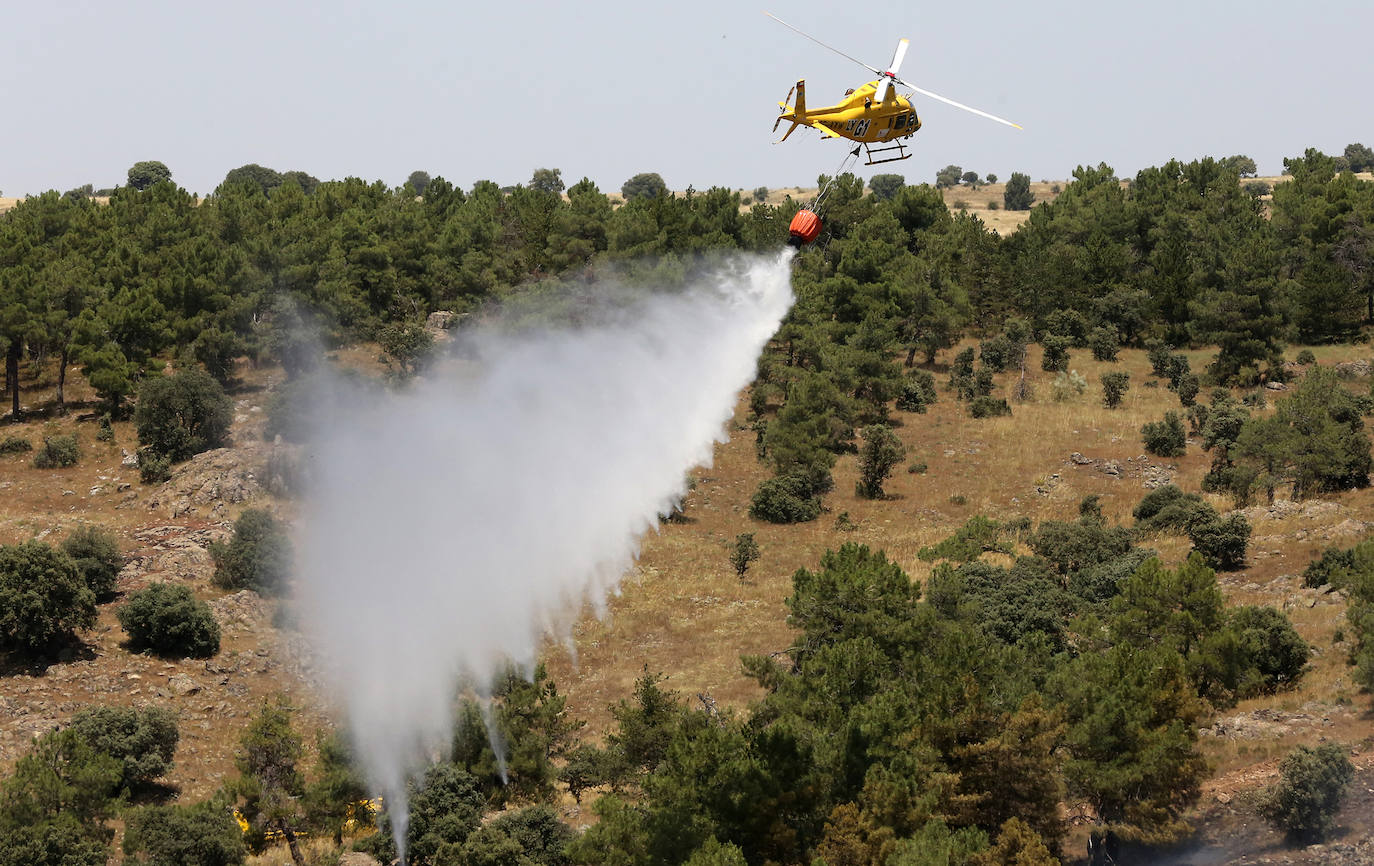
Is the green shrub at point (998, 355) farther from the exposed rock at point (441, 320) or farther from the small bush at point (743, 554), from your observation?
the small bush at point (743, 554)

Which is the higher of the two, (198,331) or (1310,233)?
(1310,233)

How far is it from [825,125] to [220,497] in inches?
1819

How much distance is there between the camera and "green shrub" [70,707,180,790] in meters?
56.0

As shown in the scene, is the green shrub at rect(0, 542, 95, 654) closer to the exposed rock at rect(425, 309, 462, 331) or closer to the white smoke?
the white smoke

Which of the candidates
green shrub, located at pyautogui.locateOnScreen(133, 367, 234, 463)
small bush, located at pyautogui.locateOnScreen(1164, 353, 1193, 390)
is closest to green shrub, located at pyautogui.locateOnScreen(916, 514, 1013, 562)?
small bush, located at pyautogui.locateOnScreen(1164, 353, 1193, 390)

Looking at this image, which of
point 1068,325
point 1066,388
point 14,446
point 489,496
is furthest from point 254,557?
point 1068,325

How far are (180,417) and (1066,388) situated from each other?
66.9 meters

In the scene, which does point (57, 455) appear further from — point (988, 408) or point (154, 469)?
point (988, 408)

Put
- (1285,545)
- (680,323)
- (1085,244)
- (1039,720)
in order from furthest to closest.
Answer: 1. (1085,244)
2. (680,323)
3. (1285,545)
4. (1039,720)

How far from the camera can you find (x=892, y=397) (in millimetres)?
109375

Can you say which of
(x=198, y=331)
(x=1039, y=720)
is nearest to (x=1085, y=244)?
(x=198, y=331)

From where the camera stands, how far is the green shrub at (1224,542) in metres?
72.9

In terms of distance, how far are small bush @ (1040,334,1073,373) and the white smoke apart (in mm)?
38581

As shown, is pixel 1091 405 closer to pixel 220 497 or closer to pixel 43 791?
pixel 220 497
